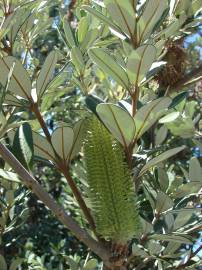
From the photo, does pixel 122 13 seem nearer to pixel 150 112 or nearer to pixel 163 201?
pixel 150 112

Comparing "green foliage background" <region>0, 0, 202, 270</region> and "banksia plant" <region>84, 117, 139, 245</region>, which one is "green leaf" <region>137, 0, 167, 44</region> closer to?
"green foliage background" <region>0, 0, 202, 270</region>

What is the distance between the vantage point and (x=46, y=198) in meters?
1.17

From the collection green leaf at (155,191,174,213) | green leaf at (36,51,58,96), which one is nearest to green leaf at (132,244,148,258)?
green leaf at (155,191,174,213)

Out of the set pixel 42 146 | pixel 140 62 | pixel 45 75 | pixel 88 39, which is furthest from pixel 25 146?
pixel 88 39

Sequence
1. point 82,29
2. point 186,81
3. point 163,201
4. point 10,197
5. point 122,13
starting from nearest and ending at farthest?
1. point 122,13
2. point 163,201
3. point 82,29
4. point 186,81
5. point 10,197

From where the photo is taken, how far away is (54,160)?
4.22ft

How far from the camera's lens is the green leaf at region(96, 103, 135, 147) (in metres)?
1.14

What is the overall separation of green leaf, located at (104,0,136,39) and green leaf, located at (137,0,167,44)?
0.05ft

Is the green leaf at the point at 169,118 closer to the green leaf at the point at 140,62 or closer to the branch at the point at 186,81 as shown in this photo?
the green leaf at the point at 140,62

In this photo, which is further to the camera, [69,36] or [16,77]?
[69,36]

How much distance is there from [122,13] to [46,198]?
0.40m

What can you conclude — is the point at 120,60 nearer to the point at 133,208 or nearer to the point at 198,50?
the point at 133,208

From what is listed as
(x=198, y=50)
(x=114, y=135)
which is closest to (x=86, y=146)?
(x=114, y=135)

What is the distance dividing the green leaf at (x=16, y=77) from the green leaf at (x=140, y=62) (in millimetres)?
210
